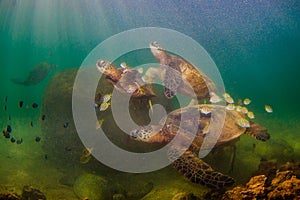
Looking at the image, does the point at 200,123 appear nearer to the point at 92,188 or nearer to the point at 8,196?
the point at 92,188

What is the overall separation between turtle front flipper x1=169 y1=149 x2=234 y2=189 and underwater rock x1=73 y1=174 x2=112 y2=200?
182 cm

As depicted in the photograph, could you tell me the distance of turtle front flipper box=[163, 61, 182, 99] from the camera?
6375 millimetres

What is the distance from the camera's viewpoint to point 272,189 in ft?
11.9

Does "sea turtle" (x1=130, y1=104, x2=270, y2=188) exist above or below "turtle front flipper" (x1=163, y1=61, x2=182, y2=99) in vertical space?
below

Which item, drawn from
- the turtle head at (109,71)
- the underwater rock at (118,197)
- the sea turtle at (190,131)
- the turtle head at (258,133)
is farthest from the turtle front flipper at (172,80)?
the underwater rock at (118,197)

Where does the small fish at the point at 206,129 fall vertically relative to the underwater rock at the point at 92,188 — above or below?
above

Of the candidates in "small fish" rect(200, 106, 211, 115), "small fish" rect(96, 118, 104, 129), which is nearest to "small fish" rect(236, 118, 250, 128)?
"small fish" rect(200, 106, 211, 115)

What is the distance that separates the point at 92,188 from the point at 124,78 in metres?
2.52

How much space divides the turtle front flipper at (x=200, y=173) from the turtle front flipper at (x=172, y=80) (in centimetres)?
202

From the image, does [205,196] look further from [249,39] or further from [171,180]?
[249,39]

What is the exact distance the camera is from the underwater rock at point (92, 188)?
5.46m

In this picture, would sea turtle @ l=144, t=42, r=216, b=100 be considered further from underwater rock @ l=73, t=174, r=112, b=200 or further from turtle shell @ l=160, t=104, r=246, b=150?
underwater rock @ l=73, t=174, r=112, b=200

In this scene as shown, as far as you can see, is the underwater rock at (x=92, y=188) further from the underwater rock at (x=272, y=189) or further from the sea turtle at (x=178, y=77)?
the underwater rock at (x=272, y=189)

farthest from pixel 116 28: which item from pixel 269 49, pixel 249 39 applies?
pixel 269 49
